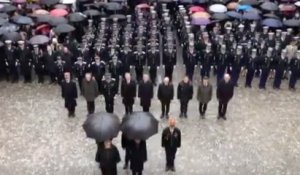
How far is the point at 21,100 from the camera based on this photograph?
608 inches

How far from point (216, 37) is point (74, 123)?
18.8 ft

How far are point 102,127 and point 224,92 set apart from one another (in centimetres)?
444

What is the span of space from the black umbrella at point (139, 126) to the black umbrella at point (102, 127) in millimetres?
217

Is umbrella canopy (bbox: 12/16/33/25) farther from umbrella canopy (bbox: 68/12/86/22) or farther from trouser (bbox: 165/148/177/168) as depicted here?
trouser (bbox: 165/148/177/168)

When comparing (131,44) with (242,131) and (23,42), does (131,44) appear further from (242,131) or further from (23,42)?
(242,131)

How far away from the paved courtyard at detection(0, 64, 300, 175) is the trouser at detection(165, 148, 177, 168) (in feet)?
0.82

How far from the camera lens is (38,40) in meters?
16.3

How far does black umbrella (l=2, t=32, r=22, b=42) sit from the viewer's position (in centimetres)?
1628

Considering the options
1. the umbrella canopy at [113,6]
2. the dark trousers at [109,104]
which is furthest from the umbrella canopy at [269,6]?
the dark trousers at [109,104]

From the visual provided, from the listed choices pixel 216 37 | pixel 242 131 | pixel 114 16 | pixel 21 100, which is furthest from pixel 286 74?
pixel 21 100

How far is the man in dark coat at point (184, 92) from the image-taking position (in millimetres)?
13992

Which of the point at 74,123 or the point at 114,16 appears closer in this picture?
the point at 74,123

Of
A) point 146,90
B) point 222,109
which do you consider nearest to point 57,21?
point 146,90

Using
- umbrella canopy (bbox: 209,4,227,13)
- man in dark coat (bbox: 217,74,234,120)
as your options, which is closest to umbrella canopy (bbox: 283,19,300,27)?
umbrella canopy (bbox: 209,4,227,13)
